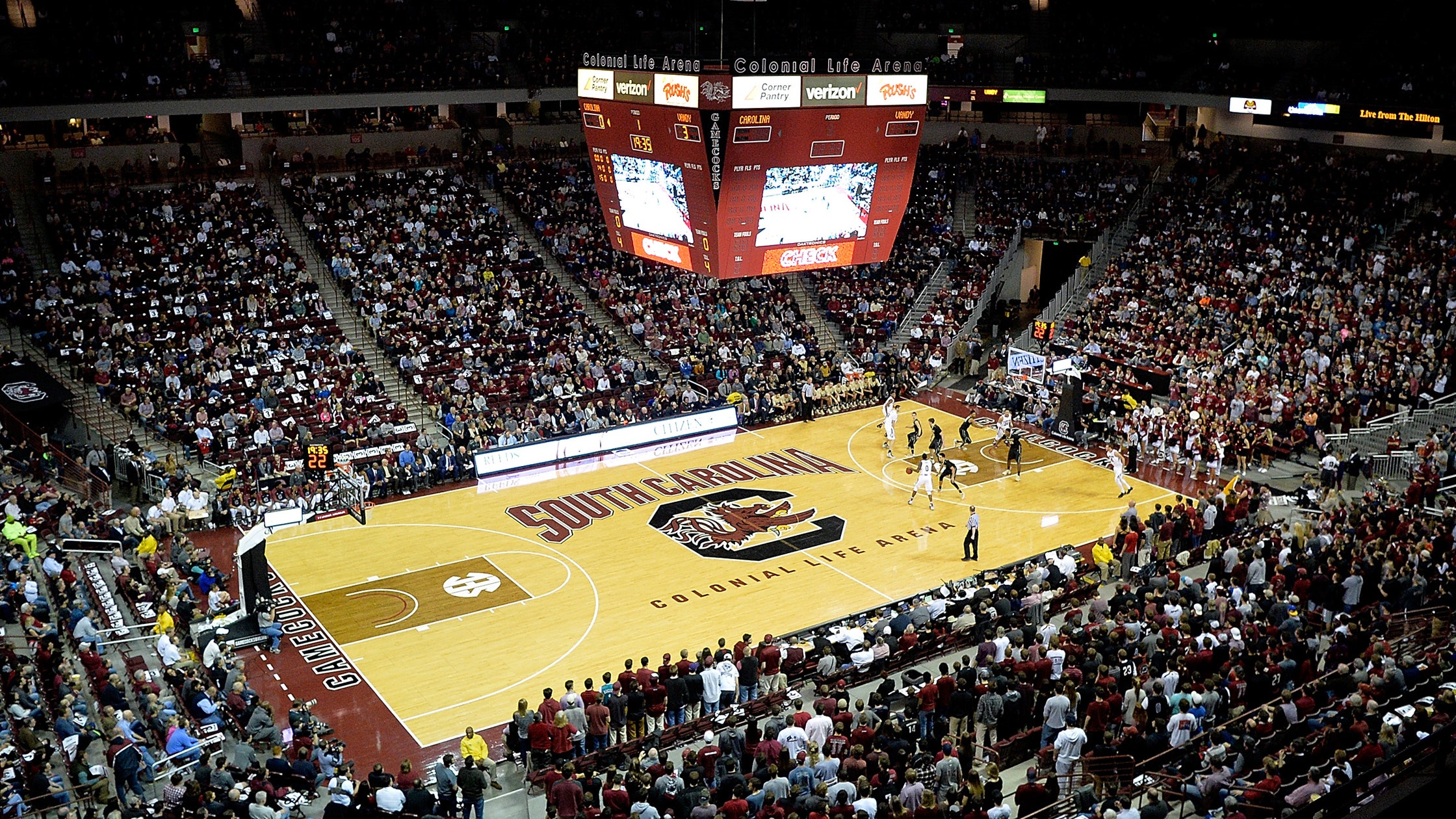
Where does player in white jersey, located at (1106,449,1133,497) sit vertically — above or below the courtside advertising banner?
below

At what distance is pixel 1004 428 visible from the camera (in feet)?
108

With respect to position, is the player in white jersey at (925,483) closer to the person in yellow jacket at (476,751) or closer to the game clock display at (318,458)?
the game clock display at (318,458)

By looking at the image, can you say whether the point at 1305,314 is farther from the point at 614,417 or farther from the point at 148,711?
the point at 148,711

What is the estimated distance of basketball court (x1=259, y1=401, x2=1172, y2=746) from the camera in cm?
2258

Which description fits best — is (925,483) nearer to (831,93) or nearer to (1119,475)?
(1119,475)

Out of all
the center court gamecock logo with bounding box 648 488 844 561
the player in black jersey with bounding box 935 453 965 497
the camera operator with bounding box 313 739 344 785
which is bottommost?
the center court gamecock logo with bounding box 648 488 844 561

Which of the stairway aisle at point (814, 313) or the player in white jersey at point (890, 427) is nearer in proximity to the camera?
the player in white jersey at point (890, 427)

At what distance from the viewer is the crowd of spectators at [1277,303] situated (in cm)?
3234

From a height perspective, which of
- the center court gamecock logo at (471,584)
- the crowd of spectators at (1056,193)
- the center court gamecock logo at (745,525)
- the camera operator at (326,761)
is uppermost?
the crowd of spectators at (1056,193)

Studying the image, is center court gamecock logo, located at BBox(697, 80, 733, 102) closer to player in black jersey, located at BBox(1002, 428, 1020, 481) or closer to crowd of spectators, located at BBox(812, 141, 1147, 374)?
player in black jersey, located at BBox(1002, 428, 1020, 481)

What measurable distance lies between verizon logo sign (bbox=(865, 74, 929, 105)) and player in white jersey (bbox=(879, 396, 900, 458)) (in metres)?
7.93

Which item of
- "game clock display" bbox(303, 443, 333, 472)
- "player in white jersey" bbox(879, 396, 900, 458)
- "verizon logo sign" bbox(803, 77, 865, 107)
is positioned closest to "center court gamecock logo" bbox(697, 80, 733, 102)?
"verizon logo sign" bbox(803, 77, 865, 107)

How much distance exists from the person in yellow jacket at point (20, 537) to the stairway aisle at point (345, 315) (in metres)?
11.8

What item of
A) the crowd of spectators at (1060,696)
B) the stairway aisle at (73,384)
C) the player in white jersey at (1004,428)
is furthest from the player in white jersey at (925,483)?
the stairway aisle at (73,384)
